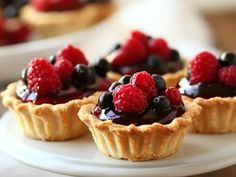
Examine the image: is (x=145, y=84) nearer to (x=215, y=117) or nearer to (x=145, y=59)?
(x=215, y=117)

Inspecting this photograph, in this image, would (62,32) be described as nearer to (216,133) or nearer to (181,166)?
(216,133)

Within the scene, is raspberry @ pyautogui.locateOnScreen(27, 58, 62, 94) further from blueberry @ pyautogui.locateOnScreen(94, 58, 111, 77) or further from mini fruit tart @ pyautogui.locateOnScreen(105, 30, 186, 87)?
mini fruit tart @ pyautogui.locateOnScreen(105, 30, 186, 87)

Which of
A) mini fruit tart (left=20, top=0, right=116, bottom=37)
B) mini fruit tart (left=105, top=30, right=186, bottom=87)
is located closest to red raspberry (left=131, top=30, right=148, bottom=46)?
mini fruit tart (left=105, top=30, right=186, bottom=87)

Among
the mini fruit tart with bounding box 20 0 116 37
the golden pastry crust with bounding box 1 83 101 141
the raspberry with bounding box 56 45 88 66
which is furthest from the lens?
the mini fruit tart with bounding box 20 0 116 37

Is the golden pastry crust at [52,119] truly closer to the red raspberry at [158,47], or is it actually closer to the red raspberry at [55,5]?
the red raspberry at [158,47]

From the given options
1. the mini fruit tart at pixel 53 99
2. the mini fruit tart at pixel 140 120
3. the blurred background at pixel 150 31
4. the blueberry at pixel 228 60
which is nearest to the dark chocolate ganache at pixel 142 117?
the mini fruit tart at pixel 140 120
